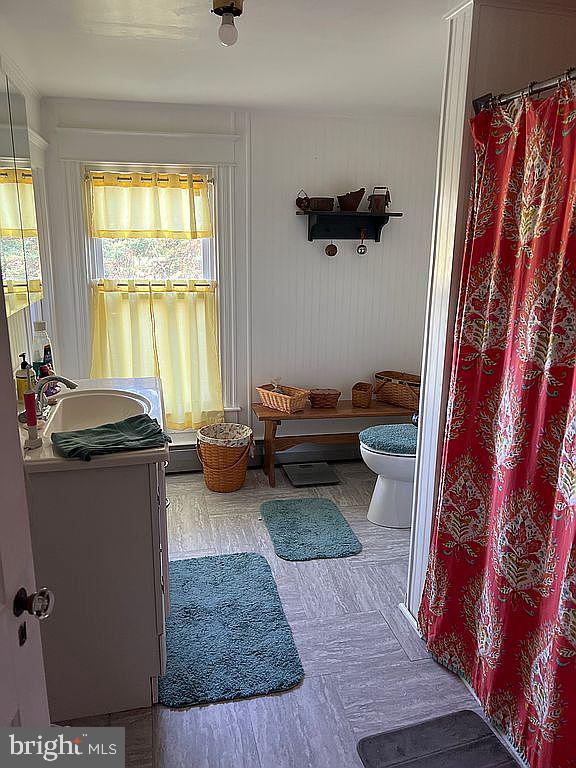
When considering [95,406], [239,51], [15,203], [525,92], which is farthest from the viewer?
[95,406]

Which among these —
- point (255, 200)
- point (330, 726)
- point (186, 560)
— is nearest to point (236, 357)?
point (255, 200)

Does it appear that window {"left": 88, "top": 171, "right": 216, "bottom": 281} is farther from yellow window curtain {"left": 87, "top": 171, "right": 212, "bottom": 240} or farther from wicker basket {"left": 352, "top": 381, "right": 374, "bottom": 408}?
wicker basket {"left": 352, "top": 381, "right": 374, "bottom": 408}

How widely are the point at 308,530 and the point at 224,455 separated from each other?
71 centimetres

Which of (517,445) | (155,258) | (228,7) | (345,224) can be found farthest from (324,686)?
(345,224)

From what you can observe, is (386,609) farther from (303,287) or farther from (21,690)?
(303,287)

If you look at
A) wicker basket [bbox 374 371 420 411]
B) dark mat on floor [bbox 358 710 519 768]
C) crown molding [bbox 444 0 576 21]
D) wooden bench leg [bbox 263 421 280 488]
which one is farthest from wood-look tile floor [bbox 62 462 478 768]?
crown molding [bbox 444 0 576 21]

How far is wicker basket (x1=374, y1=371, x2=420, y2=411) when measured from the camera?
12.6 ft

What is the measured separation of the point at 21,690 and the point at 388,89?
2.97 metres

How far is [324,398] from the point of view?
3.81 m

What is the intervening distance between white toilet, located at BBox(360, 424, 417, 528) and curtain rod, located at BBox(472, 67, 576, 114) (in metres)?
1.72

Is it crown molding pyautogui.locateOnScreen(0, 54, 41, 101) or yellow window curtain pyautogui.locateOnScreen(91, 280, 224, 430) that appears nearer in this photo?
crown molding pyautogui.locateOnScreen(0, 54, 41, 101)

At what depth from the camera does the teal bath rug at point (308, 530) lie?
3.00 metres

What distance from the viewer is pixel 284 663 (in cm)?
221

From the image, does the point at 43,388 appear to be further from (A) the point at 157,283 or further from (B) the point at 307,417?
(B) the point at 307,417
